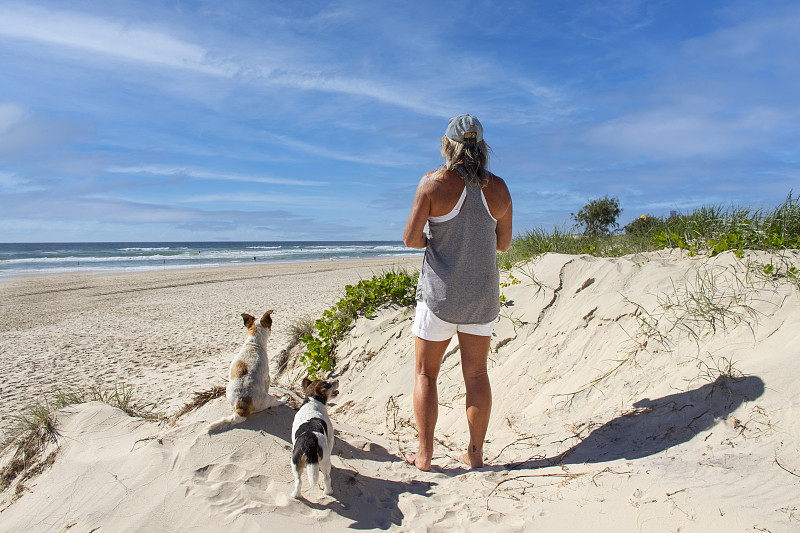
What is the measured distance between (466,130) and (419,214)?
589 millimetres

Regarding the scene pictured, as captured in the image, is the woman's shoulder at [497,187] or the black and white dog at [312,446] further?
the woman's shoulder at [497,187]

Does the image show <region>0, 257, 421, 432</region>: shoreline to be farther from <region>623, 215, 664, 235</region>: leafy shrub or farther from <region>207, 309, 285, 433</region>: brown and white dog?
<region>623, 215, 664, 235</region>: leafy shrub

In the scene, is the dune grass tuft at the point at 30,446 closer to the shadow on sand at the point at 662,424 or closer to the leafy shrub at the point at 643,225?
the shadow on sand at the point at 662,424

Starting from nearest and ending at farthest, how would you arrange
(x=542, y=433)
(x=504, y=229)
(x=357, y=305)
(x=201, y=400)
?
(x=504, y=229) < (x=542, y=433) < (x=201, y=400) < (x=357, y=305)

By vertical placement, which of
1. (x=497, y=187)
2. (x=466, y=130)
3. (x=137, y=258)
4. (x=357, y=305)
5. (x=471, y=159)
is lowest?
(x=357, y=305)

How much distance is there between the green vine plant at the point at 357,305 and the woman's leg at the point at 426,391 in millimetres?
2867

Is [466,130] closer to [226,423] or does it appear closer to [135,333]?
[226,423]

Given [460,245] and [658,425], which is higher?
[460,245]

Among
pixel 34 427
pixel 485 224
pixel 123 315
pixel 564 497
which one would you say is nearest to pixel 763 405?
pixel 564 497

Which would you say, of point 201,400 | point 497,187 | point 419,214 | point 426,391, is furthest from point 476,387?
point 201,400

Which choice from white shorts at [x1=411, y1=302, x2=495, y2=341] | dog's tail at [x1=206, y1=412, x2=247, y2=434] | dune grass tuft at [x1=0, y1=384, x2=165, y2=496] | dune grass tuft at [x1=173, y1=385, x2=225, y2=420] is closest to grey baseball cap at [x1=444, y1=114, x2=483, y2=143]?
white shorts at [x1=411, y1=302, x2=495, y2=341]

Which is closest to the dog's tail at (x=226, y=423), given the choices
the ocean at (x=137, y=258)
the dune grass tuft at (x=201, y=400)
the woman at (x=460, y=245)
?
the dune grass tuft at (x=201, y=400)

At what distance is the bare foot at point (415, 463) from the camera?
3.09 meters

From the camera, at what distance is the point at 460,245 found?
287 centimetres
